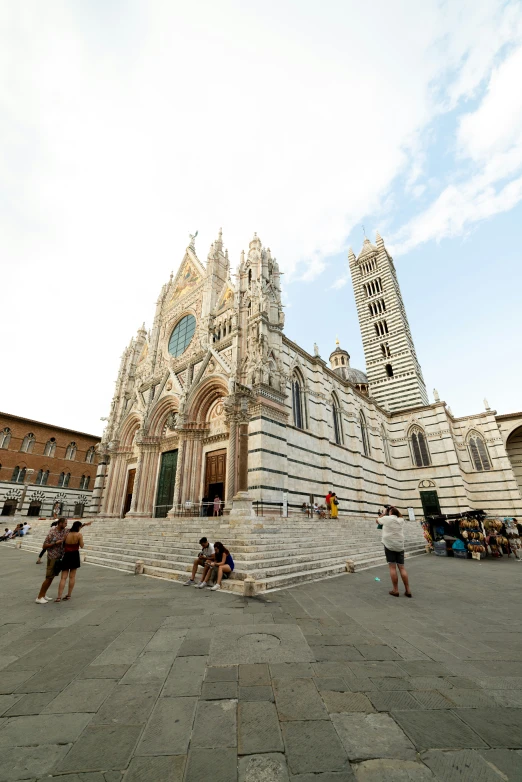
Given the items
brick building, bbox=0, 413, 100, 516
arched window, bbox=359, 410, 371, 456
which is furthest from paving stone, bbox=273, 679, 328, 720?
brick building, bbox=0, 413, 100, 516

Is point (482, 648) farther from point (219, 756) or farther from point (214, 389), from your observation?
point (214, 389)

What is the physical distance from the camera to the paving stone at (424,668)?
2729 mm

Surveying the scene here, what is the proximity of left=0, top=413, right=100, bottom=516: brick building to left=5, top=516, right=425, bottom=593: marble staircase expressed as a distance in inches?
681

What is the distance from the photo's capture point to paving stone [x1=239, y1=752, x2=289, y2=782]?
1629mm

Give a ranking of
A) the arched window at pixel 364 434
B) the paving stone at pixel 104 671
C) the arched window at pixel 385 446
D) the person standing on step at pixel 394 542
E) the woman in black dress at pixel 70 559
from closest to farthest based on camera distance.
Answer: the paving stone at pixel 104 671 → the woman in black dress at pixel 70 559 → the person standing on step at pixel 394 542 → the arched window at pixel 364 434 → the arched window at pixel 385 446

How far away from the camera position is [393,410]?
29.1 metres

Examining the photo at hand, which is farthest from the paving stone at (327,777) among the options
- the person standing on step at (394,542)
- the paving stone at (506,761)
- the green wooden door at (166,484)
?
the green wooden door at (166,484)

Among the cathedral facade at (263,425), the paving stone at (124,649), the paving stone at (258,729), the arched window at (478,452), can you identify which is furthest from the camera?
the arched window at (478,452)

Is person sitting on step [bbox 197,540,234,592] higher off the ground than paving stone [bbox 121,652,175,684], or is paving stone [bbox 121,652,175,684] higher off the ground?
person sitting on step [bbox 197,540,234,592]

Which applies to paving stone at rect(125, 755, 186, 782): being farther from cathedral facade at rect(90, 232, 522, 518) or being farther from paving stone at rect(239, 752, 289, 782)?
cathedral facade at rect(90, 232, 522, 518)

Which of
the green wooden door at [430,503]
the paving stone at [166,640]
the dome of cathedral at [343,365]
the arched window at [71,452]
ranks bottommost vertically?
the paving stone at [166,640]

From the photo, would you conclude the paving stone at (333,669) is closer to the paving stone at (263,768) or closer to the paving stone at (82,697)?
the paving stone at (263,768)

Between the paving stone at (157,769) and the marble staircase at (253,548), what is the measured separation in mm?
4255

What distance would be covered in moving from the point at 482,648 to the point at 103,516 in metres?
22.1
